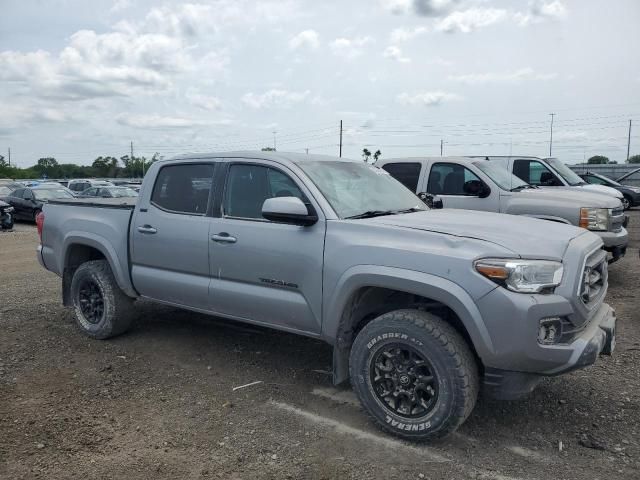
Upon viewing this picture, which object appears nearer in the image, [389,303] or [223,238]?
[389,303]

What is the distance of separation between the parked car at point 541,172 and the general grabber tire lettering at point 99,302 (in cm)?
705

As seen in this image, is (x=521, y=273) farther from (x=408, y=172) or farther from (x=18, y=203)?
(x=18, y=203)

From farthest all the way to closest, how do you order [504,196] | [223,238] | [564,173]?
1. [564,173]
2. [504,196]
3. [223,238]

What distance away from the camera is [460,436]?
3.78 m

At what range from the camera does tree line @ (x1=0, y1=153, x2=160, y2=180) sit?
74500 mm

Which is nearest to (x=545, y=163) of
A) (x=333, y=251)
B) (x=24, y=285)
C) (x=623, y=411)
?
(x=623, y=411)

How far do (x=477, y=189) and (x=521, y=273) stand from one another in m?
5.34

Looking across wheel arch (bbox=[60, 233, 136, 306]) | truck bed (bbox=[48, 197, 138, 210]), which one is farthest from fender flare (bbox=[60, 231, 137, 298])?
truck bed (bbox=[48, 197, 138, 210])

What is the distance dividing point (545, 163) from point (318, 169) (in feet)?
23.5

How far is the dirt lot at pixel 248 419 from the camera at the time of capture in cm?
341

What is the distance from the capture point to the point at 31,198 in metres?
20.8

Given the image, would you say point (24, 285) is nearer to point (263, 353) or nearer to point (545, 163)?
point (263, 353)

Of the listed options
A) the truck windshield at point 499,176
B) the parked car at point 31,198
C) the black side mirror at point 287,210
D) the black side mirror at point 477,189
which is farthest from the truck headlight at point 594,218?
the parked car at point 31,198

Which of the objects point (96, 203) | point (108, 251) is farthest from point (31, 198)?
point (108, 251)
